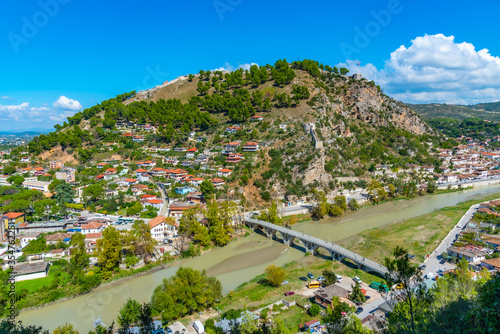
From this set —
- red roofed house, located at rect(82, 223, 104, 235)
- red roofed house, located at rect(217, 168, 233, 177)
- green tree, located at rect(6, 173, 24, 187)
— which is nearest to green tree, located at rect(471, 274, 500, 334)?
red roofed house, located at rect(82, 223, 104, 235)

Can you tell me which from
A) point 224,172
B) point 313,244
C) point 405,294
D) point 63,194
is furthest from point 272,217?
point 63,194

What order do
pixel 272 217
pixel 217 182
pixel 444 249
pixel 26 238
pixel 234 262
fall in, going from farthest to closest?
pixel 217 182 → pixel 272 217 → pixel 26 238 → pixel 234 262 → pixel 444 249

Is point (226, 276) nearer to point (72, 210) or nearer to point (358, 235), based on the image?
point (358, 235)

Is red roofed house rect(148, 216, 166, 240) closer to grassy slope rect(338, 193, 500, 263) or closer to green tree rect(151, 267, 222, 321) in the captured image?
green tree rect(151, 267, 222, 321)

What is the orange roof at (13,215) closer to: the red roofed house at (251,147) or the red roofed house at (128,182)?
the red roofed house at (128,182)

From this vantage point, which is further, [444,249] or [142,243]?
[142,243]

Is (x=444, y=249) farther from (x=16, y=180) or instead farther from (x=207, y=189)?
(x=16, y=180)
